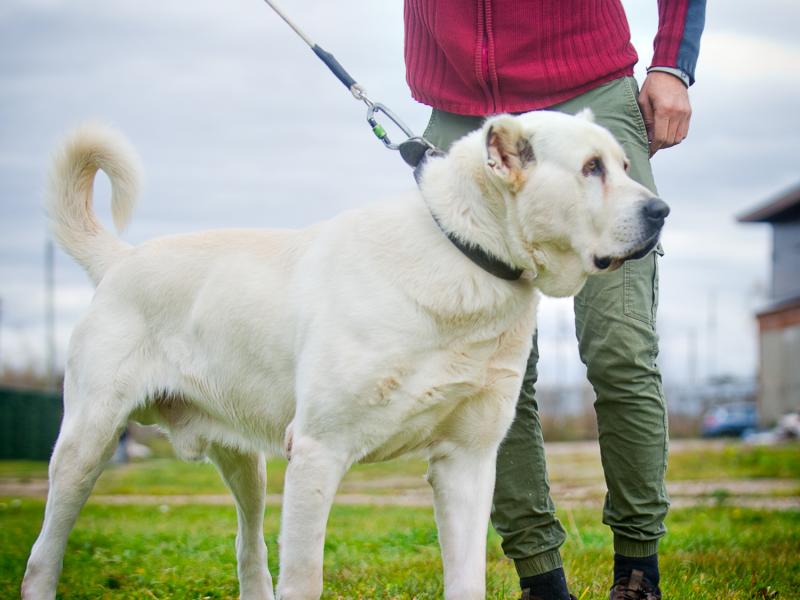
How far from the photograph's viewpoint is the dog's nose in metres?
2.93

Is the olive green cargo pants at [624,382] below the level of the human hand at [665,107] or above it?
below

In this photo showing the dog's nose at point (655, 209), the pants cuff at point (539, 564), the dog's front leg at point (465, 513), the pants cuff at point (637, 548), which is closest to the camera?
the dog's nose at point (655, 209)

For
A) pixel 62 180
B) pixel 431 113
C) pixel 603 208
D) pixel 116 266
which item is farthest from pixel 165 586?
pixel 603 208

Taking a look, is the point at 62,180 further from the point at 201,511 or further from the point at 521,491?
the point at 201,511

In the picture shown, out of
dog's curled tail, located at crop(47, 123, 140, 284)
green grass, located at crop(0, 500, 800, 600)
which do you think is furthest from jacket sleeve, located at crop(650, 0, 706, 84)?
dog's curled tail, located at crop(47, 123, 140, 284)

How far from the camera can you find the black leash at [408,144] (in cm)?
309

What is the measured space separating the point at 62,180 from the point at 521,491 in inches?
90.9

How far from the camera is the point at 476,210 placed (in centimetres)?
310

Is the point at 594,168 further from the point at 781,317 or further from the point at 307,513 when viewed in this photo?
the point at 781,317

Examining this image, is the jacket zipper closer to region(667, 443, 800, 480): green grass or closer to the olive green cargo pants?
the olive green cargo pants

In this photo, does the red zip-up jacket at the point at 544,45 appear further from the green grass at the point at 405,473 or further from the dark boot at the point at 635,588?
the green grass at the point at 405,473

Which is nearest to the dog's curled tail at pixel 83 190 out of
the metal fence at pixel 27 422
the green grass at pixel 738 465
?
the green grass at pixel 738 465

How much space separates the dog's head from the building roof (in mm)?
30545

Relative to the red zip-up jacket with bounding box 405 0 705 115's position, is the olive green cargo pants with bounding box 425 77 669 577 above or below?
below
